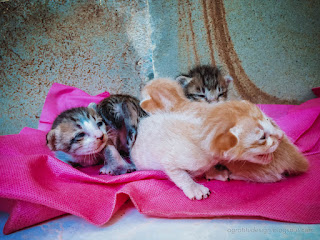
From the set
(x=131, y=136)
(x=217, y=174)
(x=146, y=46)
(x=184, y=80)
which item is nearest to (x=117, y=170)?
(x=131, y=136)

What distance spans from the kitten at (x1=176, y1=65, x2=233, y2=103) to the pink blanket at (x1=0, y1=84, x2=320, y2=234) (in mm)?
992

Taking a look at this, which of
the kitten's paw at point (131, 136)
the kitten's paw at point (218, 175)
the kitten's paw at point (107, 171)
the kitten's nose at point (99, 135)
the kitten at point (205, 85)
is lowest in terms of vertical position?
the kitten's paw at point (107, 171)

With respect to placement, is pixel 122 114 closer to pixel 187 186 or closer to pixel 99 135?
pixel 99 135

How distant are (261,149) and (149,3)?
7.09 ft

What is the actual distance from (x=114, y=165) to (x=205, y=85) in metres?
1.20

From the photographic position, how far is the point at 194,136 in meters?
1.28

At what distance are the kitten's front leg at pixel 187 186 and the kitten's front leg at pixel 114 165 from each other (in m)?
0.47

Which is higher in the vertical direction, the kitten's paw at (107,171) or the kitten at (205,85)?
the kitten at (205,85)

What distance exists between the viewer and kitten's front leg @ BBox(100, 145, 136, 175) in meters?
1.72

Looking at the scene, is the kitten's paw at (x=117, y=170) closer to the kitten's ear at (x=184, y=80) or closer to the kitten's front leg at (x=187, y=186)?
the kitten's front leg at (x=187, y=186)

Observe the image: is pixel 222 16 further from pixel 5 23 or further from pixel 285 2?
pixel 5 23

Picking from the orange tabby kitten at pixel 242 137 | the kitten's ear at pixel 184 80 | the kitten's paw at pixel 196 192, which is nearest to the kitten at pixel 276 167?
the orange tabby kitten at pixel 242 137

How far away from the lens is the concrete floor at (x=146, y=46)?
8.31 ft

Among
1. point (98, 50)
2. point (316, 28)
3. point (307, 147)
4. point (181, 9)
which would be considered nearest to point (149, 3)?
point (181, 9)
